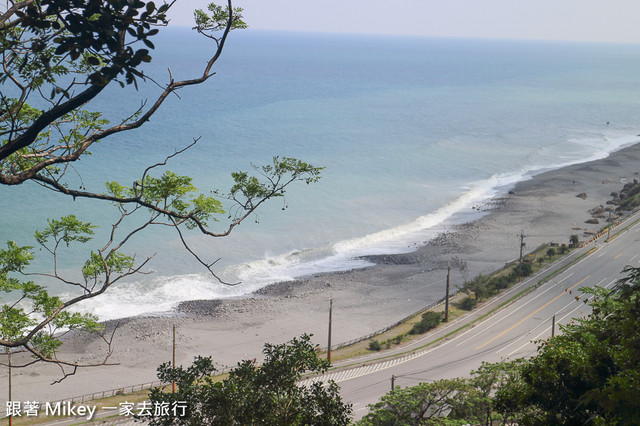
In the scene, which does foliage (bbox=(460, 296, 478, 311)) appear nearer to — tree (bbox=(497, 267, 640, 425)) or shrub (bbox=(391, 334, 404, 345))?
shrub (bbox=(391, 334, 404, 345))

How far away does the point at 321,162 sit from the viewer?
277ft

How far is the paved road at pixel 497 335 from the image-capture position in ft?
99.7

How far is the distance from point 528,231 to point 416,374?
107 feet

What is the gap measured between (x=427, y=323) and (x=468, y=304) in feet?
14.8

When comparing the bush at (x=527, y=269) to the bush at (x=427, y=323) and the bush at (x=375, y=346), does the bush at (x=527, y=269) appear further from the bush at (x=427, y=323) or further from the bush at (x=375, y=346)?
the bush at (x=375, y=346)

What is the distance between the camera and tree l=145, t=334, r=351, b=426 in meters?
10.1

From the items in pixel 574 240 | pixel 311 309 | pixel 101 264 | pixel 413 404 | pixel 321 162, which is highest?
pixel 321 162

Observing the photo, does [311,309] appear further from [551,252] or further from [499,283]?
[551,252]

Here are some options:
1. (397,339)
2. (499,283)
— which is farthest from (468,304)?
(397,339)

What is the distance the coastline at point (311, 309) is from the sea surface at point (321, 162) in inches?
96.5

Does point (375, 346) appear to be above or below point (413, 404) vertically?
above

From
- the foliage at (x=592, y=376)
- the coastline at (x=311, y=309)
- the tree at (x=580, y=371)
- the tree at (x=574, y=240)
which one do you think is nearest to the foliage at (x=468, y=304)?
the coastline at (x=311, y=309)

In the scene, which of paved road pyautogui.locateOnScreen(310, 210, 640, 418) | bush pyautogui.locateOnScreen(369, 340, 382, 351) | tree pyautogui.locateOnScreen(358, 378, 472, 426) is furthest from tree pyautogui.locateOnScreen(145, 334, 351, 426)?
bush pyautogui.locateOnScreen(369, 340, 382, 351)

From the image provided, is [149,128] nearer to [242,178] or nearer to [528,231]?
[528,231]
